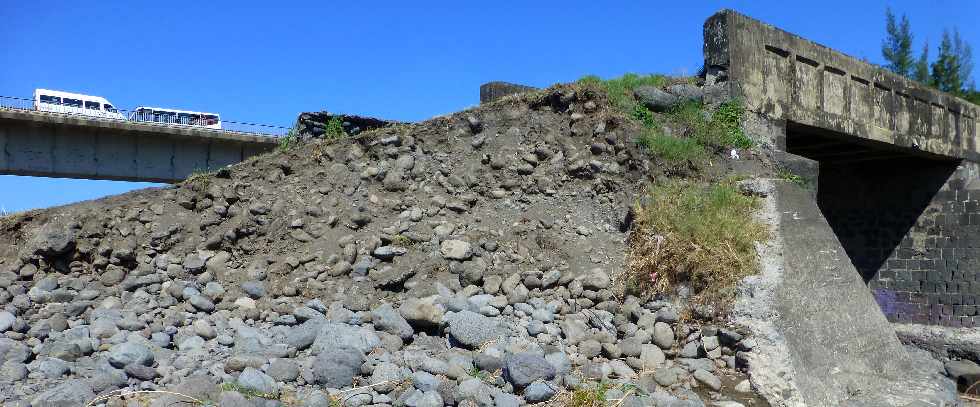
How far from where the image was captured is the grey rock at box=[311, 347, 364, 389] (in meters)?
4.45

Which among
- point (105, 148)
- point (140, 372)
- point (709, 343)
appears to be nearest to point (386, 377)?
point (140, 372)

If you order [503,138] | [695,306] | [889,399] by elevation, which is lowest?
[889,399]

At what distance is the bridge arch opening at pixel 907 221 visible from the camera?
11.5 metres

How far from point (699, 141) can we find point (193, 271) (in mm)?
5204

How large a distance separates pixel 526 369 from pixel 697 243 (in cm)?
225

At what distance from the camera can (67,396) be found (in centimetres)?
404

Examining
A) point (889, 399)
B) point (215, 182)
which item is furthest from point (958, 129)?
point (215, 182)

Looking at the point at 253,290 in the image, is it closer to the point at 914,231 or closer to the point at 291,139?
the point at 291,139

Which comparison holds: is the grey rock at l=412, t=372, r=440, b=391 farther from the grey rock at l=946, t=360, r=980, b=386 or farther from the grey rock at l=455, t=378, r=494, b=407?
the grey rock at l=946, t=360, r=980, b=386

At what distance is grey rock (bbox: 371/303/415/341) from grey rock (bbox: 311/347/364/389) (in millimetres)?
508

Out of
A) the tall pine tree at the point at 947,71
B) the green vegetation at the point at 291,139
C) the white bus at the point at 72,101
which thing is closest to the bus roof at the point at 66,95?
the white bus at the point at 72,101

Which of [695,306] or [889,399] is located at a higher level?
[695,306]

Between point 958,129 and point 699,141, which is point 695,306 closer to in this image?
point 699,141

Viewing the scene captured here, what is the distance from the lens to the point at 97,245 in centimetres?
651
